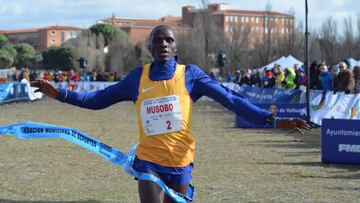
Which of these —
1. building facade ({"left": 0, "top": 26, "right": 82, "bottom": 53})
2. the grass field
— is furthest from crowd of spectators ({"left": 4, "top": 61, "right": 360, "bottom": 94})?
building facade ({"left": 0, "top": 26, "right": 82, "bottom": 53})

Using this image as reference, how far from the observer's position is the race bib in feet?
17.6

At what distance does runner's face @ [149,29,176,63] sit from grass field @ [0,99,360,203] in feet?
14.7

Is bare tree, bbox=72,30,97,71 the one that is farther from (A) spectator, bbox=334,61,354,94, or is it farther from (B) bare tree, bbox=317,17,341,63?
(A) spectator, bbox=334,61,354,94

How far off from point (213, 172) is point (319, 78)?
1199 centimetres

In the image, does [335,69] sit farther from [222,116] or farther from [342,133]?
[342,133]

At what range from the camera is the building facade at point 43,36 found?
171 m

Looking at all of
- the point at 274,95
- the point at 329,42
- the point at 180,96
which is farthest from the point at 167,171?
the point at 329,42

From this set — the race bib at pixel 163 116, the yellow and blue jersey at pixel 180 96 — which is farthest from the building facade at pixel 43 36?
the race bib at pixel 163 116

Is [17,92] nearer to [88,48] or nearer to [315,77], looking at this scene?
[315,77]

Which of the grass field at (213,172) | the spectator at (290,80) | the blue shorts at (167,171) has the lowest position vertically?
the grass field at (213,172)

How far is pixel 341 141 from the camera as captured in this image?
13.2 meters

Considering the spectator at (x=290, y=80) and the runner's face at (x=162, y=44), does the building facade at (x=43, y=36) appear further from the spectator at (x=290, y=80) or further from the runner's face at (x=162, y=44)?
the runner's face at (x=162, y=44)

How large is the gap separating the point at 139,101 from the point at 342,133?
850cm

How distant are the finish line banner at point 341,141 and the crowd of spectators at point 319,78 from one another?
6.75 m
